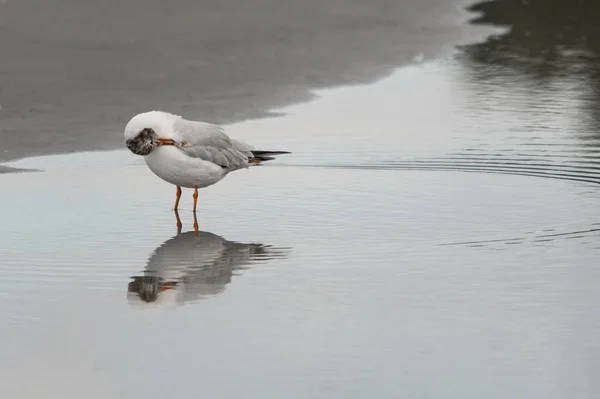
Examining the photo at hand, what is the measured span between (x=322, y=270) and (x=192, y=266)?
79cm

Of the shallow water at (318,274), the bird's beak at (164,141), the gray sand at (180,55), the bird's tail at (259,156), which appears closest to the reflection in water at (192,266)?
the shallow water at (318,274)

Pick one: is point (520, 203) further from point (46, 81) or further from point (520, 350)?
point (46, 81)

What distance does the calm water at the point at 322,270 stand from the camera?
614 centimetres

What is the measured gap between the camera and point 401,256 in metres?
8.54

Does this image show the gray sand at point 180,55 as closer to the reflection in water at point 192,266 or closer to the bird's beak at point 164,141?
the bird's beak at point 164,141

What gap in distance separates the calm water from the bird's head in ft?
1.68

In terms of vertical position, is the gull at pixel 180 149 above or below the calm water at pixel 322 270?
above

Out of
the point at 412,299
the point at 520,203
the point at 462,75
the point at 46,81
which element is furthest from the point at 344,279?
the point at 462,75

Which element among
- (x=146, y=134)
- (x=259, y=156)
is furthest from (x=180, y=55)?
(x=146, y=134)

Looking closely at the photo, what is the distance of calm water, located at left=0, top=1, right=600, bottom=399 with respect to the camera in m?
6.14

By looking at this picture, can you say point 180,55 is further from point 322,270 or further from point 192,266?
point 322,270

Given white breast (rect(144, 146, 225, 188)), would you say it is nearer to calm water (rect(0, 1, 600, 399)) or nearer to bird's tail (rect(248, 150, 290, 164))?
calm water (rect(0, 1, 600, 399))

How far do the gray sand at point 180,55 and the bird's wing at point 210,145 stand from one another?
2731 mm

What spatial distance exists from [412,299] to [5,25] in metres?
13.5
